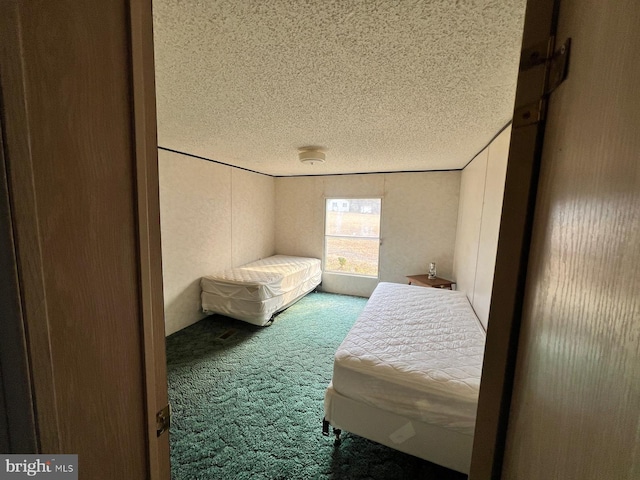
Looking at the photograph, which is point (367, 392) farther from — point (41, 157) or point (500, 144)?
point (500, 144)

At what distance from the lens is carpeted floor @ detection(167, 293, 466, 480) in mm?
1450

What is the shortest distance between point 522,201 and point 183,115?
207 centimetres

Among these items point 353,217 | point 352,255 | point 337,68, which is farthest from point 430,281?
point 337,68

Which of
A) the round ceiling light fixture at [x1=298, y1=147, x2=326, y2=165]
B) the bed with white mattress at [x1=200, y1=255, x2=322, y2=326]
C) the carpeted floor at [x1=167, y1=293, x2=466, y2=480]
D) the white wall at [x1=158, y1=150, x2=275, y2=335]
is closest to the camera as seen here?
the carpeted floor at [x1=167, y1=293, x2=466, y2=480]

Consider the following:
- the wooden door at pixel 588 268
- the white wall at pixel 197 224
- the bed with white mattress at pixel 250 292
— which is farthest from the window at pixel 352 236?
the wooden door at pixel 588 268

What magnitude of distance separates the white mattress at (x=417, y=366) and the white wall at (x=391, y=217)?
1933 millimetres

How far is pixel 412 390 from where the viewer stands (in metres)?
1.36

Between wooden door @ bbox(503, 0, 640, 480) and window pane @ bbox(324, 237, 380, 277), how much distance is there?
3846mm

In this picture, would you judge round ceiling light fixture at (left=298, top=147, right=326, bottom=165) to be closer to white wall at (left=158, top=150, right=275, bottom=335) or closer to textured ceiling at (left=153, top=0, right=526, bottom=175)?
textured ceiling at (left=153, top=0, right=526, bottom=175)

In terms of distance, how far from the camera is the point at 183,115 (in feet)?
5.87

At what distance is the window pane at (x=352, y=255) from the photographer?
14.4ft

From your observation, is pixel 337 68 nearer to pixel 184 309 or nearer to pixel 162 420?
pixel 162 420

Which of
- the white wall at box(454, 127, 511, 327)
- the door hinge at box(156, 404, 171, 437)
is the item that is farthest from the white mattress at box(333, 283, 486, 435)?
the door hinge at box(156, 404, 171, 437)

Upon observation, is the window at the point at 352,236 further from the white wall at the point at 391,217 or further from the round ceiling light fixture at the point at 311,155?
the round ceiling light fixture at the point at 311,155
